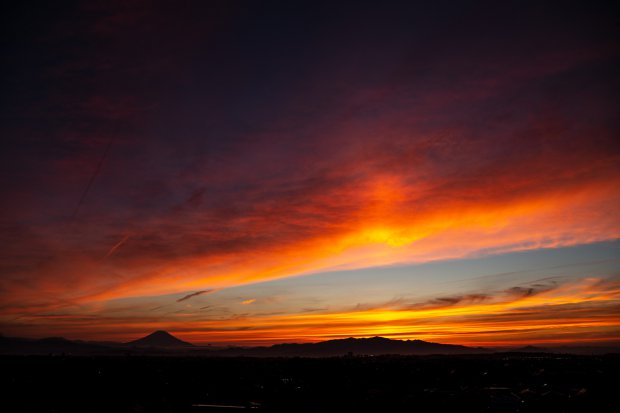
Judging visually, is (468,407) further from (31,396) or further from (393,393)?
(31,396)

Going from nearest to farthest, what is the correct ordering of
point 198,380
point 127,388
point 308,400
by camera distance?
1. point 308,400
2. point 127,388
3. point 198,380

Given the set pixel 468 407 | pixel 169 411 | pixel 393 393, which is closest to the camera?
pixel 169 411

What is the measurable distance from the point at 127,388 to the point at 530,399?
4236cm

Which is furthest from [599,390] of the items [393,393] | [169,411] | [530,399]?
[169,411]

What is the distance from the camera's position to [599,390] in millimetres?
49031

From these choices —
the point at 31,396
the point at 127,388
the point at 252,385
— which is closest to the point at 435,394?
the point at 252,385

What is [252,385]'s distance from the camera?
5856cm

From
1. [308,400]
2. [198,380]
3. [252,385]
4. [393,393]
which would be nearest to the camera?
[308,400]

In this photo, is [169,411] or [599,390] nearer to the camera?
[169,411]

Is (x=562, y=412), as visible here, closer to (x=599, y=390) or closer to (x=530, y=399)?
(x=530, y=399)

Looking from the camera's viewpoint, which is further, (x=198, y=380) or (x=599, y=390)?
(x=198, y=380)

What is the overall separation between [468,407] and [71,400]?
35.1 m

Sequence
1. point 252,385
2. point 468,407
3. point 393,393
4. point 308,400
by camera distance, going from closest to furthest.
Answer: point 468,407, point 308,400, point 393,393, point 252,385

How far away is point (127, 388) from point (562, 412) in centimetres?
4435
